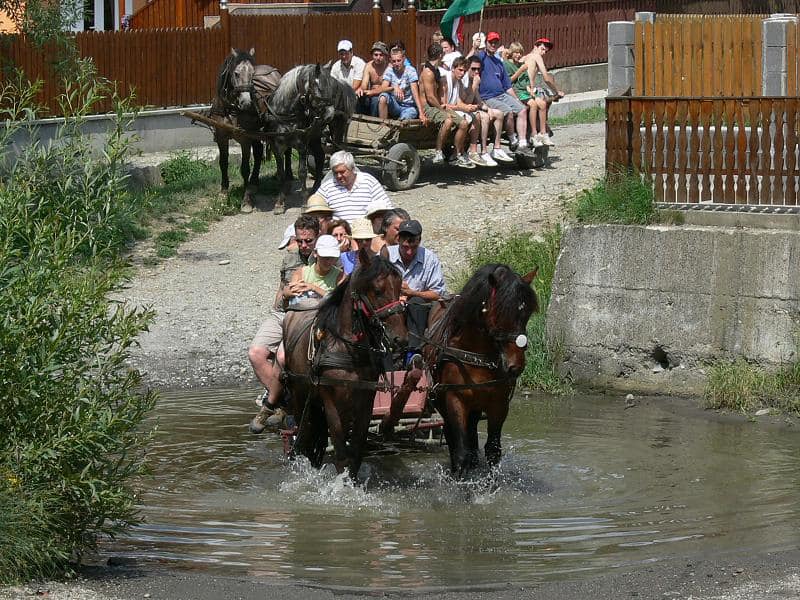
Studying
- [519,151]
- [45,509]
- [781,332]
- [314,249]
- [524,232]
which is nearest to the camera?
[45,509]

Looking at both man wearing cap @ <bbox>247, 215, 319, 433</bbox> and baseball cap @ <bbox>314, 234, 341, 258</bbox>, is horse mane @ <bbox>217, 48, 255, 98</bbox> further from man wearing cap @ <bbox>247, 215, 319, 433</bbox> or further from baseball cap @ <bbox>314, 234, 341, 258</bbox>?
baseball cap @ <bbox>314, 234, 341, 258</bbox>

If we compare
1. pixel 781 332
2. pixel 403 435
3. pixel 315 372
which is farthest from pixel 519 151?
pixel 315 372

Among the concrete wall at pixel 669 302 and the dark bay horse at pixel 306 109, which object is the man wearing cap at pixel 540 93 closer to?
the dark bay horse at pixel 306 109

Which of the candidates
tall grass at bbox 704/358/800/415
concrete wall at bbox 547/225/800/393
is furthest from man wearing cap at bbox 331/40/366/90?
tall grass at bbox 704/358/800/415

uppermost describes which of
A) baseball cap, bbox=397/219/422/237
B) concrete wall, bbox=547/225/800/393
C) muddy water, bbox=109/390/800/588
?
baseball cap, bbox=397/219/422/237

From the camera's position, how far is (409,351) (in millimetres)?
10469

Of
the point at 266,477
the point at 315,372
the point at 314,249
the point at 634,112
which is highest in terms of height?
the point at 634,112

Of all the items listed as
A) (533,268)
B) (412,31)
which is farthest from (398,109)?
(412,31)

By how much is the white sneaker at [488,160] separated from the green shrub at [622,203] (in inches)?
247

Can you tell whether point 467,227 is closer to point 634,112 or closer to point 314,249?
point 634,112

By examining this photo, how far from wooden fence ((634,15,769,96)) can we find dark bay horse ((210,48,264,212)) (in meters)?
5.50

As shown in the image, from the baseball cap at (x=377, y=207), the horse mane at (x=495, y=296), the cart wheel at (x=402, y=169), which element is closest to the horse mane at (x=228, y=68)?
the cart wheel at (x=402, y=169)

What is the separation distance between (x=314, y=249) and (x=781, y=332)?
447 cm

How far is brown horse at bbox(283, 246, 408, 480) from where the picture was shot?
31.3 feet
